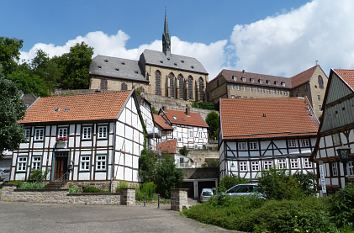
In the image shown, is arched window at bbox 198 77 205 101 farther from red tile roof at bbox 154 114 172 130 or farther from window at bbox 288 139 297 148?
window at bbox 288 139 297 148

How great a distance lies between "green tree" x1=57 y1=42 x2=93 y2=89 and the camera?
64938 millimetres

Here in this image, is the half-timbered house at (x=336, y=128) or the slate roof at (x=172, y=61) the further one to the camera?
the slate roof at (x=172, y=61)

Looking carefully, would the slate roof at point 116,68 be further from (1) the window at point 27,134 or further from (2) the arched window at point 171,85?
(1) the window at point 27,134

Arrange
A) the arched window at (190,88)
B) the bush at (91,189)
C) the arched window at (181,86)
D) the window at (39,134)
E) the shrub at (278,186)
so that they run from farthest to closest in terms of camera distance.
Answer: the arched window at (190,88)
the arched window at (181,86)
the window at (39,134)
the bush at (91,189)
the shrub at (278,186)

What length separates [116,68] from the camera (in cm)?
7650

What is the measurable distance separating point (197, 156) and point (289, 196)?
114 ft

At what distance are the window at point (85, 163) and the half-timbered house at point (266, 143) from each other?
13278 millimetres

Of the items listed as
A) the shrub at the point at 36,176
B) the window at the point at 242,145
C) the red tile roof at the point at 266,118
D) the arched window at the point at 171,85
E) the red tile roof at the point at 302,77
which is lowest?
the shrub at the point at 36,176

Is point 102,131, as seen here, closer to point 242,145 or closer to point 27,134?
point 27,134

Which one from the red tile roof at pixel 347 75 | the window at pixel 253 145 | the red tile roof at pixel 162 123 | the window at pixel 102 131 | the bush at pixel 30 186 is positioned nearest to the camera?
the bush at pixel 30 186

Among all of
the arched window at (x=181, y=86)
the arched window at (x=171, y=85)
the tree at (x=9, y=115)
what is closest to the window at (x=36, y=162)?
the tree at (x=9, y=115)

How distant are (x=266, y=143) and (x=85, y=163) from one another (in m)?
17.5

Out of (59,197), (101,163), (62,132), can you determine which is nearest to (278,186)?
(59,197)

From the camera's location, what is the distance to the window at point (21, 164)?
100 ft
